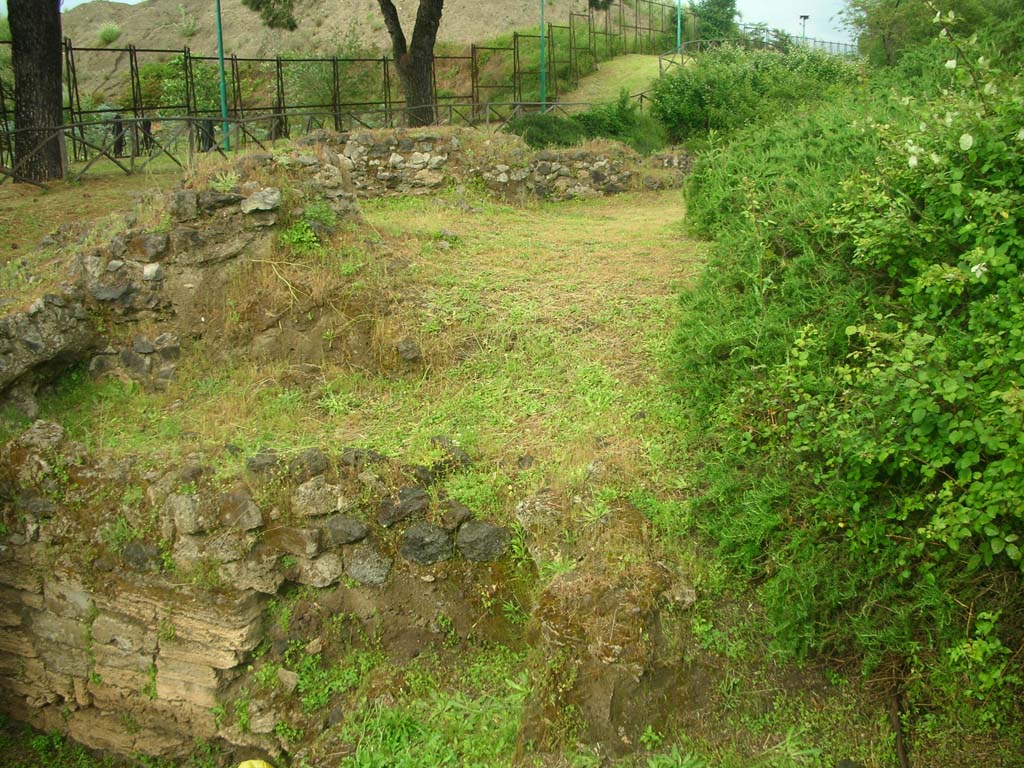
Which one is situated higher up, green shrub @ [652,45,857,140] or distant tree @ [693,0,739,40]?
distant tree @ [693,0,739,40]

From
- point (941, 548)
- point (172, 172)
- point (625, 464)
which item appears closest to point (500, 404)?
point (625, 464)

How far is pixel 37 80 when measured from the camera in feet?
42.8

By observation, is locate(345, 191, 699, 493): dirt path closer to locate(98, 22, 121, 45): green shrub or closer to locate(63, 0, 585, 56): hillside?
locate(63, 0, 585, 56): hillside

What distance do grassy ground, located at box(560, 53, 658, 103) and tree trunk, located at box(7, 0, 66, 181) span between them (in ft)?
51.2

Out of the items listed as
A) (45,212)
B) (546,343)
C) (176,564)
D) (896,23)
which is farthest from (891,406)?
(896,23)

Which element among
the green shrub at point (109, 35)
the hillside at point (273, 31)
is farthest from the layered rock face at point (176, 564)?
the green shrub at point (109, 35)

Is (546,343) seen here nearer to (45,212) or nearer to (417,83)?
(45,212)

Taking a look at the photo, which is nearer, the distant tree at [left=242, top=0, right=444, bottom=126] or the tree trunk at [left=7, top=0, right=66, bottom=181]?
the tree trunk at [left=7, top=0, right=66, bottom=181]

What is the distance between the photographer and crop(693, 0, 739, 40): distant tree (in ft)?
121

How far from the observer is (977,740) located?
360 centimetres

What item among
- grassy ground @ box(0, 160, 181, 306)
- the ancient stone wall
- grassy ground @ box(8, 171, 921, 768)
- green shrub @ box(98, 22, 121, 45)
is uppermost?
green shrub @ box(98, 22, 121, 45)

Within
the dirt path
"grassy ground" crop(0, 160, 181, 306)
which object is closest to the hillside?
"grassy ground" crop(0, 160, 181, 306)

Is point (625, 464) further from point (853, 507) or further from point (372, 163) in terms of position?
point (372, 163)

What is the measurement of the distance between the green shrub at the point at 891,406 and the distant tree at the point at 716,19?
109ft
